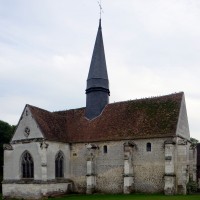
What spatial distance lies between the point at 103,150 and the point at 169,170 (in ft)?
24.1

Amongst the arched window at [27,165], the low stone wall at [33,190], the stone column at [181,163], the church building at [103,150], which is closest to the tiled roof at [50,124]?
the church building at [103,150]

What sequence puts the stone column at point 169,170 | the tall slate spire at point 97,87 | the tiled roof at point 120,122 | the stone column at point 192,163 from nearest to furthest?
the stone column at point 169,170 → the tiled roof at point 120,122 → the stone column at point 192,163 → the tall slate spire at point 97,87

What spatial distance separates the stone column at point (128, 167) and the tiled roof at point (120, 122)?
1.04 meters

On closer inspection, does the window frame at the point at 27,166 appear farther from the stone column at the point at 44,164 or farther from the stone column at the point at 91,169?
the stone column at the point at 91,169

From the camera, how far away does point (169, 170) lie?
29.9 m

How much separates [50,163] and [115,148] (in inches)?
254

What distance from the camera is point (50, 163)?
33719mm

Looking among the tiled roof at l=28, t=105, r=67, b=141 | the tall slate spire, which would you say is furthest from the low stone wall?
the tall slate spire

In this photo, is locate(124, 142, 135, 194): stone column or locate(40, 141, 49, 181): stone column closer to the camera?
locate(124, 142, 135, 194): stone column

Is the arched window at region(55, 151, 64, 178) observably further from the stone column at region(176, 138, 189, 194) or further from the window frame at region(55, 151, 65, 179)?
the stone column at region(176, 138, 189, 194)

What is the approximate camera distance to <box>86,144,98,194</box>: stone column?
34.0 meters

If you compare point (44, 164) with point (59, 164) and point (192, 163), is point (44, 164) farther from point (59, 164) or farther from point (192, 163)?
point (192, 163)

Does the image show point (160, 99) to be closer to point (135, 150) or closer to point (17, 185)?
point (135, 150)

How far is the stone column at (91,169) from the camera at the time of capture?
34031mm
